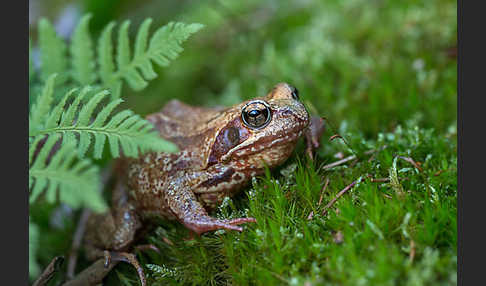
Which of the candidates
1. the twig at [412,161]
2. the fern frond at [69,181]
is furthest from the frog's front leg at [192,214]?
the twig at [412,161]

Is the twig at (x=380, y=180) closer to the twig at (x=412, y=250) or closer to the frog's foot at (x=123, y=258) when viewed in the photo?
the twig at (x=412, y=250)

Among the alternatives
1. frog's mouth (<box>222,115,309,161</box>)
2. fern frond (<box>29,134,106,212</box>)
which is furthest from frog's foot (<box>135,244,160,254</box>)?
fern frond (<box>29,134,106,212</box>)

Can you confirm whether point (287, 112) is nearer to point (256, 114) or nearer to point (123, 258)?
point (256, 114)

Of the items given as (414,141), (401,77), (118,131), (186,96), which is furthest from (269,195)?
(186,96)

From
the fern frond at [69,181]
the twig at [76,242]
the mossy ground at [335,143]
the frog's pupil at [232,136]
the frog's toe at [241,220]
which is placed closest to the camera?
the fern frond at [69,181]

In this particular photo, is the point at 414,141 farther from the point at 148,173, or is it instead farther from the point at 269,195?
the point at 148,173

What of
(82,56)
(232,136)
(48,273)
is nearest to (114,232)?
(48,273)
